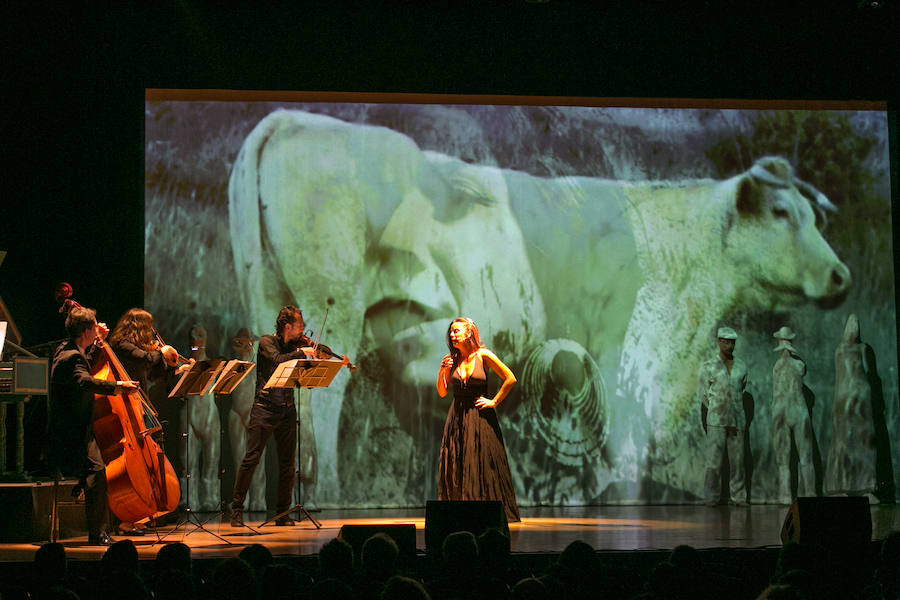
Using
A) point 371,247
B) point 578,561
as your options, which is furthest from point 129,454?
point 371,247

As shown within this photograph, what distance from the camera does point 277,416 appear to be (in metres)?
7.53

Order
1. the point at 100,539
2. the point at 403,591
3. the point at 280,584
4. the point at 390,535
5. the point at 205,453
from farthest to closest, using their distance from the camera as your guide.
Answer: the point at 205,453
the point at 100,539
the point at 390,535
the point at 280,584
the point at 403,591

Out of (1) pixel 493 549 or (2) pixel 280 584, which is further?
(1) pixel 493 549

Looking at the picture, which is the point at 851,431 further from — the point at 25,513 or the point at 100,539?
the point at 25,513

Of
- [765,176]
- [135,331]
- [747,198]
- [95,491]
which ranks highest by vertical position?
[765,176]

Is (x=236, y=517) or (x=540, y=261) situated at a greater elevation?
(x=540, y=261)

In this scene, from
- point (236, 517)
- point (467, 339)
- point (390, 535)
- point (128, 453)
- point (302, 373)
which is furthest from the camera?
point (467, 339)

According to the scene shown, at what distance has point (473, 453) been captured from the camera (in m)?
7.46

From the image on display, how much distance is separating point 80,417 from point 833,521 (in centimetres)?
447

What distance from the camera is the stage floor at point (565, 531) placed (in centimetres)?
599

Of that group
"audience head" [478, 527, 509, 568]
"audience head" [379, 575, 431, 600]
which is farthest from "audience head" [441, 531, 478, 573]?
"audience head" [379, 575, 431, 600]

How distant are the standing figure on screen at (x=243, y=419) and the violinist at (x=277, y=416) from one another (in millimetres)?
1443

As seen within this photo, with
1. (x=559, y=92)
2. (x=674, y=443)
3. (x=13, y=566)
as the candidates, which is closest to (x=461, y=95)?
(x=559, y=92)

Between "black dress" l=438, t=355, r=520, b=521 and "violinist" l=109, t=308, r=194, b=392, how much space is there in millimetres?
2065
